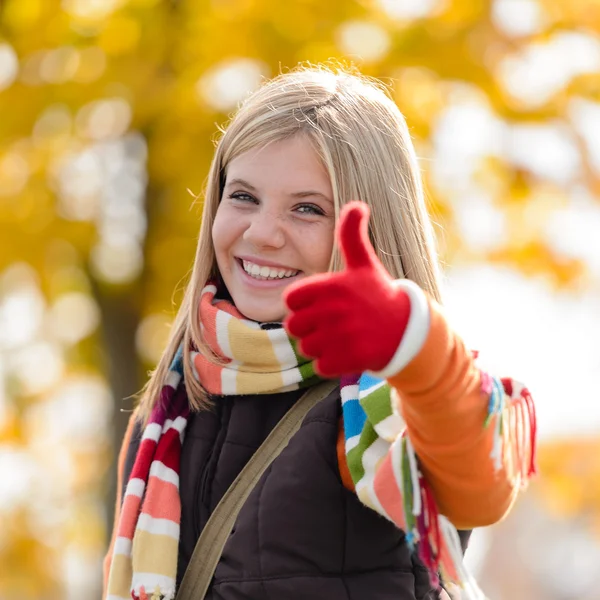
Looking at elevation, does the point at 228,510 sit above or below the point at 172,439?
below

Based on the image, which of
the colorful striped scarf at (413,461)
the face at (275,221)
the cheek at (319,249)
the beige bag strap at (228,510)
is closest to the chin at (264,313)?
the face at (275,221)

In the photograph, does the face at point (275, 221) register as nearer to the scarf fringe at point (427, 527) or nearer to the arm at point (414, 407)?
the arm at point (414, 407)

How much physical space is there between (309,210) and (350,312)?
761mm

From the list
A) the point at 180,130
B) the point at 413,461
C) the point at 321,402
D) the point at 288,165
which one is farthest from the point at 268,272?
the point at 180,130

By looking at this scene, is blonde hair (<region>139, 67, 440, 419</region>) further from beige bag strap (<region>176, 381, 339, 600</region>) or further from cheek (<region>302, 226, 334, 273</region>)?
beige bag strap (<region>176, 381, 339, 600</region>)

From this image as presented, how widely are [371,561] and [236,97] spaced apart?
369 centimetres

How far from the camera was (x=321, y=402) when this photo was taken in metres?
2.09

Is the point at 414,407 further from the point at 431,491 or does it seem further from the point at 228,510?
the point at 228,510

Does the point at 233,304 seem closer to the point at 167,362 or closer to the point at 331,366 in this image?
the point at 167,362

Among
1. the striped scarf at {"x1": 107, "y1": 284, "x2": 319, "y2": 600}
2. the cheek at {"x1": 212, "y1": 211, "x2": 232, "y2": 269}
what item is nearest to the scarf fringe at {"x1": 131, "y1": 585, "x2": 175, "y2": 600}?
the striped scarf at {"x1": 107, "y1": 284, "x2": 319, "y2": 600}

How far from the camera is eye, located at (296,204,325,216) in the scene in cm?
221

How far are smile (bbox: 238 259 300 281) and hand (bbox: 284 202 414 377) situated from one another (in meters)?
0.74

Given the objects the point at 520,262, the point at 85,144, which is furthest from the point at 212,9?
the point at 520,262

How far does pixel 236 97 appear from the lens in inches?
208
